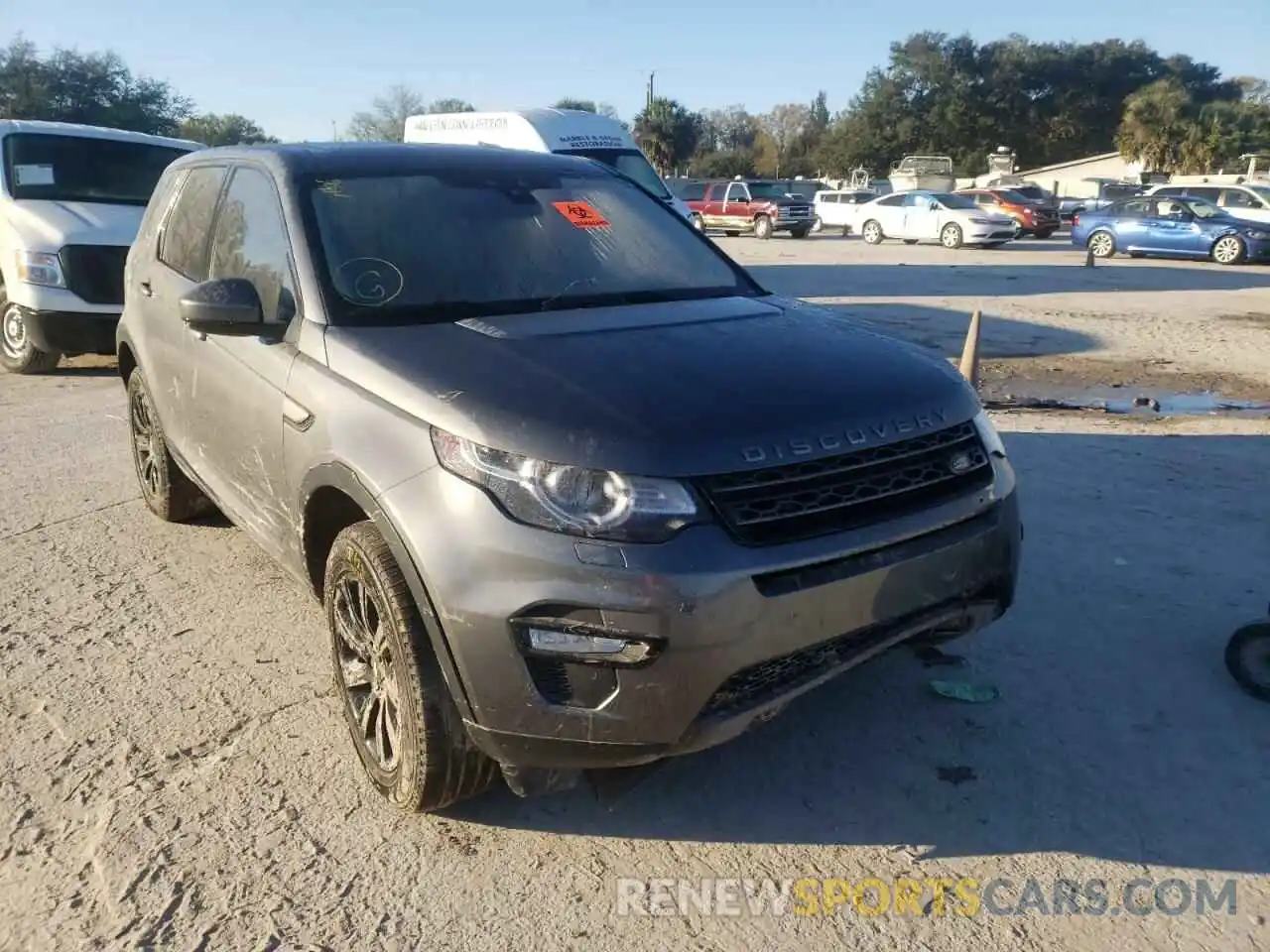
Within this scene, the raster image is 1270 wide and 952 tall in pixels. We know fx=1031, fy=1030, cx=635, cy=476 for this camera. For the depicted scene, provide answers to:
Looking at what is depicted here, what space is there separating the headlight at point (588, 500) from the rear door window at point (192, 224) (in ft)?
7.65

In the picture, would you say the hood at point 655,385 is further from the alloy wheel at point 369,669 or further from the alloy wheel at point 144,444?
the alloy wheel at point 144,444

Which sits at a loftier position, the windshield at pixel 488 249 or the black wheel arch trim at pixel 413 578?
the windshield at pixel 488 249

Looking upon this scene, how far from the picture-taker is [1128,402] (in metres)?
8.52

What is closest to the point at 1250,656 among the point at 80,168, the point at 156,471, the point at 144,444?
the point at 156,471

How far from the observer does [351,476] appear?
282cm

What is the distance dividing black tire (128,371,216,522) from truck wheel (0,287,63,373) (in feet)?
15.8

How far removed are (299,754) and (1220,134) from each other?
6601 cm

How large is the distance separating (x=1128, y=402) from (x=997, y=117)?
77.4m

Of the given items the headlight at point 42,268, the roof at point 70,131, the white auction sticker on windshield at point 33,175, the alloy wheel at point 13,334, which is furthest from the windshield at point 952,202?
the headlight at point 42,268

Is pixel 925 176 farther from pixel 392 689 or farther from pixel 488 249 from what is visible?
pixel 392 689

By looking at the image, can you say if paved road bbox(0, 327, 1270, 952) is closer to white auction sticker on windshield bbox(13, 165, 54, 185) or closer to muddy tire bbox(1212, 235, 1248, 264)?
white auction sticker on windshield bbox(13, 165, 54, 185)

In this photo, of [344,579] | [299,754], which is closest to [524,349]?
[344,579]

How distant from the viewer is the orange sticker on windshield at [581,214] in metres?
3.90

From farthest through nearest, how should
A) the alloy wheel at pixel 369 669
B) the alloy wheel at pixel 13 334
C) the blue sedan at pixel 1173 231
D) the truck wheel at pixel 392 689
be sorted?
1. the blue sedan at pixel 1173 231
2. the alloy wheel at pixel 13 334
3. the alloy wheel at pixel 369 669
4. the truck wheel at pixel 392 689
